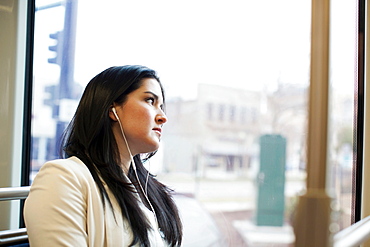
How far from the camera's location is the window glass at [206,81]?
1235 millimetres

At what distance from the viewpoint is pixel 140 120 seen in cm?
123

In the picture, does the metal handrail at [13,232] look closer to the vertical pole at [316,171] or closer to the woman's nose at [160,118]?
the woman's nose at [160,118]

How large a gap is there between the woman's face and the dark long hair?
0.02m

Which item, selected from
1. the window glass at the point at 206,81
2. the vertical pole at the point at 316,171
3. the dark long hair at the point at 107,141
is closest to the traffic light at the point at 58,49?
the window glass at the point at 206,81

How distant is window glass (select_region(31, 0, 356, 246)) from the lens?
124cm

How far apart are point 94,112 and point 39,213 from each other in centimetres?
34

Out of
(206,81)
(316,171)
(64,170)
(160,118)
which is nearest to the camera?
(316,171)

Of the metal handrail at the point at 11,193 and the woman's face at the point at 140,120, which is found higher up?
the woman's face at the point at 140,120

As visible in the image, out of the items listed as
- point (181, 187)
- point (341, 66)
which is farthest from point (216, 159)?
point (341, 66)

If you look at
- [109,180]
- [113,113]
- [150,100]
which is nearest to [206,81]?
[150,100]

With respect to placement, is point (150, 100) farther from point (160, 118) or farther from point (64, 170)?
point (64, 170)

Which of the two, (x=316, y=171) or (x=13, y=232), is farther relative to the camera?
(x=13, y=232)

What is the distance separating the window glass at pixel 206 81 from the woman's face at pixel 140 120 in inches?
6.5

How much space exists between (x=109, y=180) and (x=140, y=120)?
0.66 feet
